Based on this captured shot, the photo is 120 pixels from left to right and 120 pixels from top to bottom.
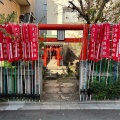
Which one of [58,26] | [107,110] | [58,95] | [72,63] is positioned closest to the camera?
[107,110]

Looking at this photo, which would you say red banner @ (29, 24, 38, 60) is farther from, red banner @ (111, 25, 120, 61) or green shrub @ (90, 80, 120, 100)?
red banner @ (111, 25, 120, 61)

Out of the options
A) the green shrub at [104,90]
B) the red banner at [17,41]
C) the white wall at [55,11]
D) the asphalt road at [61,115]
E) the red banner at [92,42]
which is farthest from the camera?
the white wall at [55,11]

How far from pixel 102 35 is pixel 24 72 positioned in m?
2.97

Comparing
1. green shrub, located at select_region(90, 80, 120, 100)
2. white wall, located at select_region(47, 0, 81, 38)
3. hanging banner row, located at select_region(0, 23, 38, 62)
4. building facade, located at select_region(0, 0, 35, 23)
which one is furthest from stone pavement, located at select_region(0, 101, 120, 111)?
white wall, located at select_region(47, 0, 81, 38)

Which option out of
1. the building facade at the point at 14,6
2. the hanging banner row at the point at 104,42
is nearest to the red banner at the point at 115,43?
the hanging banner row at the point at 104,42

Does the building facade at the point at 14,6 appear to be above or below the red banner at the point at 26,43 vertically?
above

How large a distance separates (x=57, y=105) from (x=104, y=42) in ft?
8.64

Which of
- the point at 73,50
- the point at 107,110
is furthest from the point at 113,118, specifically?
the point at 73,50

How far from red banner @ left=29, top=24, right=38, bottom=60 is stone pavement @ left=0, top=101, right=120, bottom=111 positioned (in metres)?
1.60

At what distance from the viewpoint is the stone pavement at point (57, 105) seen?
263 inches

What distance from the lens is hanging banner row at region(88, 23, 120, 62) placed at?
264 inches

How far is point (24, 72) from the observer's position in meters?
7.20

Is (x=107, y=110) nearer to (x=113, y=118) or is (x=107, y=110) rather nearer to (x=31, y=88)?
(x=113, y=118)

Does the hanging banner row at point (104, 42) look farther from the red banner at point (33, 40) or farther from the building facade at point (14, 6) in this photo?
the building facade at point (14, 6)
